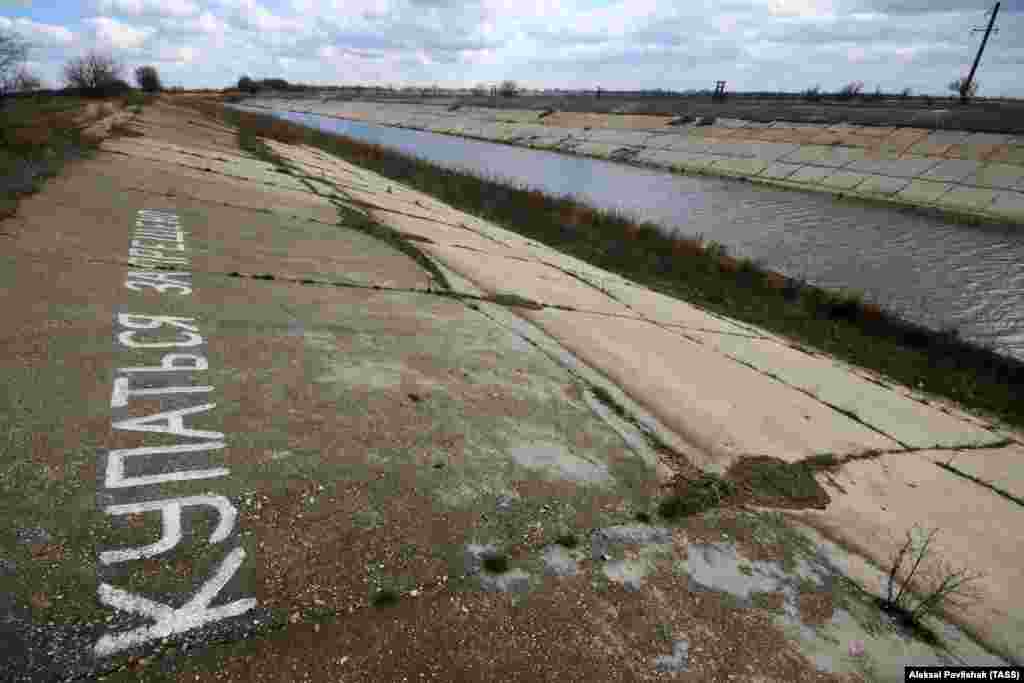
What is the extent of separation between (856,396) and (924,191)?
1058 inches

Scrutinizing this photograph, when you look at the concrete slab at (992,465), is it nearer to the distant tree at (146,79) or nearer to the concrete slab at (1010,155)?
the concrete slab at (1010,155)

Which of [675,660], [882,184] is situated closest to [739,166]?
[882,184]

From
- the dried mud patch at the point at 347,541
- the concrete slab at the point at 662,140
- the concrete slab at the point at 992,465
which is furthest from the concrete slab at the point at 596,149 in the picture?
the dried mud patch at the point at 347,541

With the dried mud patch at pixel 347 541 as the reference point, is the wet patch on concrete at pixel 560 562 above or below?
below

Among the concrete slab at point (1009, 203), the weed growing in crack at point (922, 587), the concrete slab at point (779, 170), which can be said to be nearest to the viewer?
the weed growing in crack at point (922, 587)

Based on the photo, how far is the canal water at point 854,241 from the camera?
1439 centimetres

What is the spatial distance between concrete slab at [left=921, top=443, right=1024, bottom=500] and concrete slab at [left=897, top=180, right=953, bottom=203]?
25959 millimetres

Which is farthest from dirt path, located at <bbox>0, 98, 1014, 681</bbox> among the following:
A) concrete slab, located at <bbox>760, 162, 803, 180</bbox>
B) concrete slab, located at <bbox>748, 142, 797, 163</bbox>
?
concrete slab, located at <bbox>748, 142, 797, 163</bbox>

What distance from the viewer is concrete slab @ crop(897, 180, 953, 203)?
28.1 meters

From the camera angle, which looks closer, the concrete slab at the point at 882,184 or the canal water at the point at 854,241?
the canal water at the point at 854,241

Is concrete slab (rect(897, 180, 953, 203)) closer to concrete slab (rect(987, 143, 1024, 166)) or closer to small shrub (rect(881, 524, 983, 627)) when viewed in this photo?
concrete slab (rect(987, 143, 1024, 166))

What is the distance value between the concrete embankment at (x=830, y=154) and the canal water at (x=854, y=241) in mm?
2786

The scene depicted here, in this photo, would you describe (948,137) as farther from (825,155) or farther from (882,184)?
(882,184)

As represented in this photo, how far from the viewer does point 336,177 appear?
21609mm
